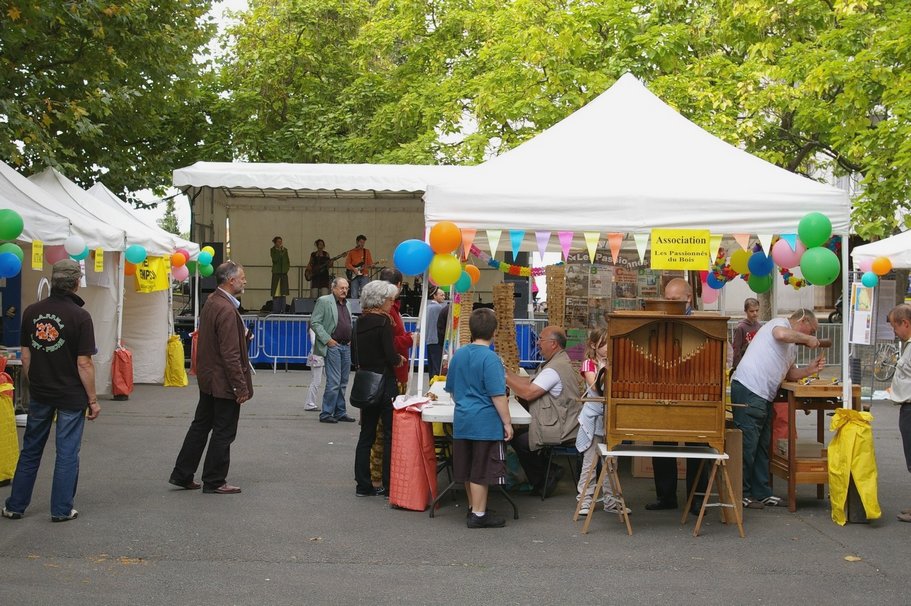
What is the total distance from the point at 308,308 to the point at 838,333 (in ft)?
32.5

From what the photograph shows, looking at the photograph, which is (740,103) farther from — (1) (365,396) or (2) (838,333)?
(1) (365,396)

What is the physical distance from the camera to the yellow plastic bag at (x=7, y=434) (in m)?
8.41

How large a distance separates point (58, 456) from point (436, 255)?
10.1 feet

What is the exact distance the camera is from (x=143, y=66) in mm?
18297

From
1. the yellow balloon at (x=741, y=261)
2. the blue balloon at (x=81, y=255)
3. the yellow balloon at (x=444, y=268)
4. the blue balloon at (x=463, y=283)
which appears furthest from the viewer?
the blue balloon at (x=81, y=255)

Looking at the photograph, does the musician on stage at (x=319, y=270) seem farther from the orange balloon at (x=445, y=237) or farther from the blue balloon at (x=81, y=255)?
the orange balloon at (x=445, y=237)

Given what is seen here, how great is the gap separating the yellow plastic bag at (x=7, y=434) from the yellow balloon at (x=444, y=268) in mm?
3464

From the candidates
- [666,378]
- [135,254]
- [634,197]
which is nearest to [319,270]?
[135,254]

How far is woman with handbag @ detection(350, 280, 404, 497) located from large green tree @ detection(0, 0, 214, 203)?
20.4ft

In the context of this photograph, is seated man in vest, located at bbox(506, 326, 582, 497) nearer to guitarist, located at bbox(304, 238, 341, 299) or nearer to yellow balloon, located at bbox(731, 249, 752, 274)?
yellow balloon, located at bbox(731, 249, 752, 274)

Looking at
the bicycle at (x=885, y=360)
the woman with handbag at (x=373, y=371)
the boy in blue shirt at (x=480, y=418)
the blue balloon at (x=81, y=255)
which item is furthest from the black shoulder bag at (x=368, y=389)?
the bicycle at (x=885, y=360)

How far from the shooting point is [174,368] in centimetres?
1706

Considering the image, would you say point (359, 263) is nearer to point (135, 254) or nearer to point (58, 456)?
point (135, 254)

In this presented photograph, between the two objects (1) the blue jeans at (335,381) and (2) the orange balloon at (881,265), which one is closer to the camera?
(1) the blue jeans at (335,381)
